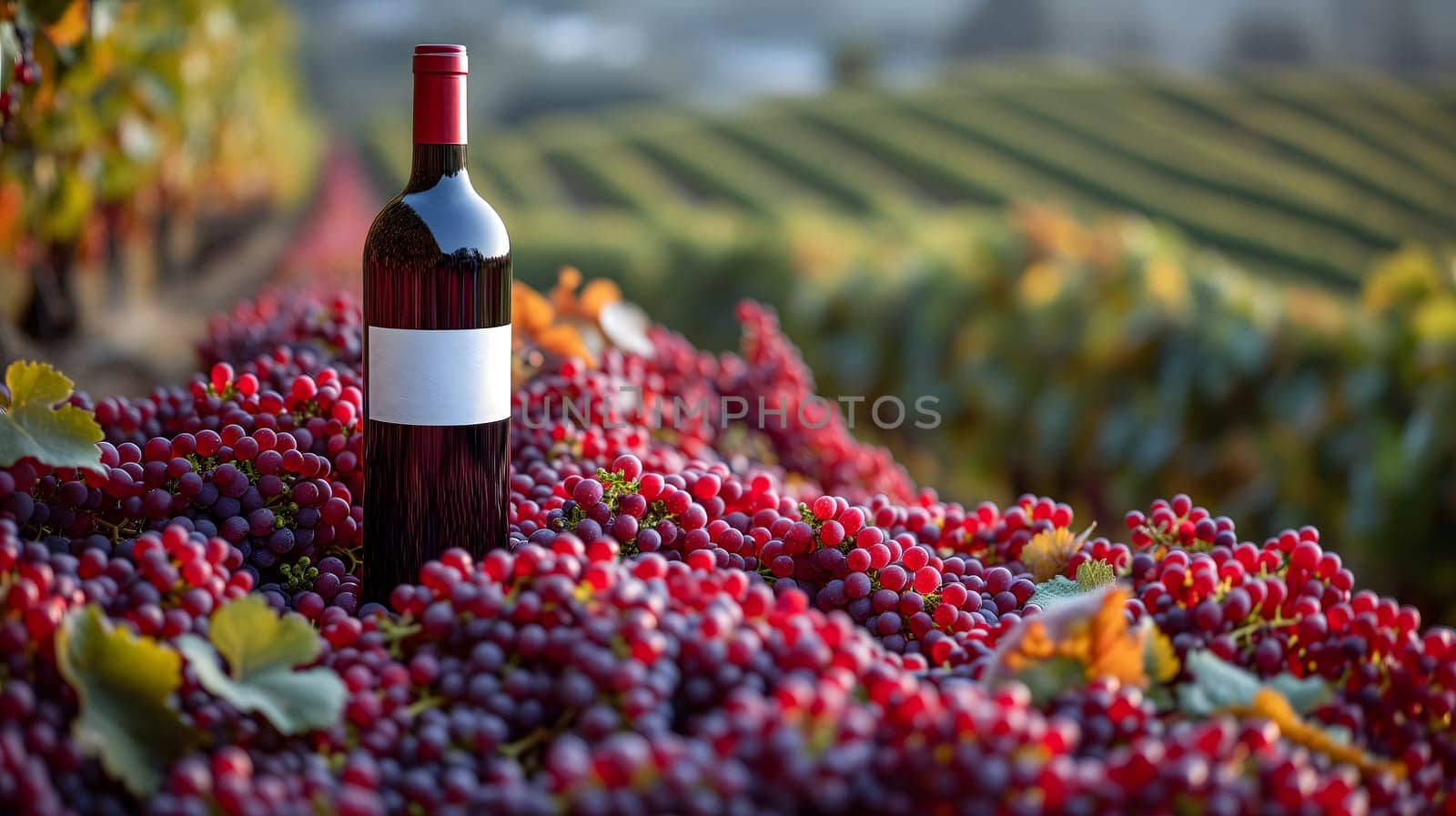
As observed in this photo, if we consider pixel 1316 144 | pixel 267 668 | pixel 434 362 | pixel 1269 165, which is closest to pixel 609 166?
pixel 1269 165

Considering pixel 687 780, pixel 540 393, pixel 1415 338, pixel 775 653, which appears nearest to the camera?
pixel 687 780

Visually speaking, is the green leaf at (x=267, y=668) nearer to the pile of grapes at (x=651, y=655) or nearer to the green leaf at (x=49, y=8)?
the pile of grapes at (x=651, y=655)

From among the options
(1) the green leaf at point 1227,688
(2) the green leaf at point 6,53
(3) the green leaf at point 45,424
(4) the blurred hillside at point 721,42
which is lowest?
(1) the green leaf at point 1227,688

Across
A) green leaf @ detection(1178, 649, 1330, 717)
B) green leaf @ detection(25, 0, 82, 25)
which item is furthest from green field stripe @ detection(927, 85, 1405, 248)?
green leaf @ detection(25, 0, 82, 25)

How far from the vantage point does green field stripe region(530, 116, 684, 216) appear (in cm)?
2120

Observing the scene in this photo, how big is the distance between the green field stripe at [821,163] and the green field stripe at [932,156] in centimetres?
40

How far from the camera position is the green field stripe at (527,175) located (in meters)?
21.7

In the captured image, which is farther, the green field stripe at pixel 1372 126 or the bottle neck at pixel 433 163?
the green field stripe at pixel 1372 126

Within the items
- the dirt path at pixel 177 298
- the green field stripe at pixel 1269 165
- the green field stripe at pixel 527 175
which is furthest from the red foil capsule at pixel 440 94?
the green field stripe at pixel 527 175

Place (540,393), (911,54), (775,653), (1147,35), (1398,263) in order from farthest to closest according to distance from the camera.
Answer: (911,54) < (1147,35) < (1398,263) < (540,393) < (775,653)

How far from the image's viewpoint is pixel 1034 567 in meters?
1.29

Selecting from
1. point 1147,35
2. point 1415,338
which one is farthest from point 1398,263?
point 1147,35

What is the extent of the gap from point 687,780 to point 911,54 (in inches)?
1445

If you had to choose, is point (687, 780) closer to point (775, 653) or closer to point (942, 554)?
point (775, 653)
